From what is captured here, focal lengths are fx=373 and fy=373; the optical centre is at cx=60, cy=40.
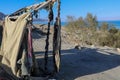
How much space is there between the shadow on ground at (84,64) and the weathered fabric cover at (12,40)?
7.45 feet

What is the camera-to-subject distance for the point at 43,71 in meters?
15.0

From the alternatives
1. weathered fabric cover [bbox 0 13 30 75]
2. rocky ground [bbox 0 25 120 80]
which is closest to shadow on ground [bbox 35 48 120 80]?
rocky ground [bbox 0 25 120 80]

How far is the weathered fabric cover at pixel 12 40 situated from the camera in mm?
13289

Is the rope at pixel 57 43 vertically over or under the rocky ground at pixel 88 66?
over

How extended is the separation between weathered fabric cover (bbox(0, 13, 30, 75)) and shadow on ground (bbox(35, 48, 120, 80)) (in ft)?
7.45

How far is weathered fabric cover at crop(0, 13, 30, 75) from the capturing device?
13289 millimetres

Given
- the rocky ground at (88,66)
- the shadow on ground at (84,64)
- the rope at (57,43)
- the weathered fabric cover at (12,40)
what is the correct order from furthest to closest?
the shadow on ground at (84,64)
the rocky ground at (88,66)
the rope at (57,43)
the weathered fabric cover at (12,40)

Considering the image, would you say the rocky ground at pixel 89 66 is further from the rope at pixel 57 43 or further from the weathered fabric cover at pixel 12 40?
the weathered fabric cover at pixel 12 40

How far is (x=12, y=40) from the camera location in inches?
543

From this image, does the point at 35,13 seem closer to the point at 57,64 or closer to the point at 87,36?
the point at 57,64

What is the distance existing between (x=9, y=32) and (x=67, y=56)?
6722 mm

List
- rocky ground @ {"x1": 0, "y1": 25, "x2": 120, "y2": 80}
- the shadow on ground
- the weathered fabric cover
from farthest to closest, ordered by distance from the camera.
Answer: the shadow on ground, rocky ground @ {"x1": 0, "y1": 25, "x2": 120, "y2": 80}, the weathered fabric cover

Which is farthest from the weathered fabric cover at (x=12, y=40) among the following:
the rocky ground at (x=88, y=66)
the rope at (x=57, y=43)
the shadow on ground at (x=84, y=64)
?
the shadow on ground at (x=84, y=64)

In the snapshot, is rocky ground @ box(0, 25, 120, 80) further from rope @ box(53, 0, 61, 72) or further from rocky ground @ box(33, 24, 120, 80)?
rope @ box(53, 0, 61, 72)
